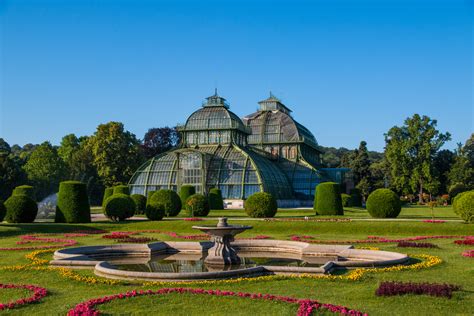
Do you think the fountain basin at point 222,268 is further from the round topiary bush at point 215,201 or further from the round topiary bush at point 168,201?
the round topiary bush at point 215,201

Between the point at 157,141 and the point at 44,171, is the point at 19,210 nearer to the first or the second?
the point at 44,171

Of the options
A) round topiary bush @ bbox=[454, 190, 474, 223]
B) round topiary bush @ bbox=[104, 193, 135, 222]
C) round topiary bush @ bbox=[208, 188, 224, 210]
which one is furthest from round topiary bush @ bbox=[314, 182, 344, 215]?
round topiary bush @ bbox=[104, 193, 135, 222]

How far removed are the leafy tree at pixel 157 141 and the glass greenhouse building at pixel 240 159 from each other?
20014 mm

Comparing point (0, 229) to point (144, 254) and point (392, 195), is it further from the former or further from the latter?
point (392, 195)

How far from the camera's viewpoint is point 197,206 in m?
42.9

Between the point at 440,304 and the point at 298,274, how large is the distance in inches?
174

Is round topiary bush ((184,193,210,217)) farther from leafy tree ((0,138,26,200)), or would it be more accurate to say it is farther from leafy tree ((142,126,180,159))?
leafy tree ((142,126,180,159))

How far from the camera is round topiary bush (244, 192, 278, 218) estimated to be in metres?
39.4

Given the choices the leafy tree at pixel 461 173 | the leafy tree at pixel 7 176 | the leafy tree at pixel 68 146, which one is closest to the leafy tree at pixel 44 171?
the leafy tree at pixel 68 146

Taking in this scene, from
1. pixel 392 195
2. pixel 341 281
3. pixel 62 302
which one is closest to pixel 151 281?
pixel 62 302

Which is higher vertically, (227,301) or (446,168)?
(446,168)

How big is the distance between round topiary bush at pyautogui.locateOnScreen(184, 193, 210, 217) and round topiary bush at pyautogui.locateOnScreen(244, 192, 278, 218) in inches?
194

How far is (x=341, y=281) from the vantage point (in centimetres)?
1355

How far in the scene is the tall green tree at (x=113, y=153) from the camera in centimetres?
7362
